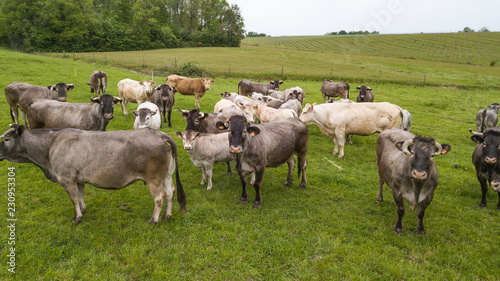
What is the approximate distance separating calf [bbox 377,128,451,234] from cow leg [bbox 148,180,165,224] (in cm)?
486

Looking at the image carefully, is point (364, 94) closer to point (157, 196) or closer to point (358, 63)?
point (157, 196)

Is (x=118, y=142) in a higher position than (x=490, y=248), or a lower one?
higher

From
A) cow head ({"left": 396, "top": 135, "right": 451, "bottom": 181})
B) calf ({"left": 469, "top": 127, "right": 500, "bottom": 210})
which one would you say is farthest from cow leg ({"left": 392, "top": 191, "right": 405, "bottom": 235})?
calf ({"left": 469, "top": 127, "right": 500, "bottom": 210})

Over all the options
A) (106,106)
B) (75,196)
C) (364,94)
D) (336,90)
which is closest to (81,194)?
(75,196)

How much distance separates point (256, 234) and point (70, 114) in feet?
23.3

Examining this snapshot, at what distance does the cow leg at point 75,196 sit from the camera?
18.8 ft

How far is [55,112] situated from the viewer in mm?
8742

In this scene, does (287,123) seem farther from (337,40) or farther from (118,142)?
(337,40)

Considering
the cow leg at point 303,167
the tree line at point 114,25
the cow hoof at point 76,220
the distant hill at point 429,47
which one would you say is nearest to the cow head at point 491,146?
the cow leg at point 303,167

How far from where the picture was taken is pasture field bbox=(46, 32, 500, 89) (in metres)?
34.7

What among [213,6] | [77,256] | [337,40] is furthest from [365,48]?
[77,256]

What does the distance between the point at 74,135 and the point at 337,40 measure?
9217 centimetres

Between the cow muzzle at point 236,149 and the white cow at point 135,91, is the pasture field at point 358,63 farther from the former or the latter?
the cow muzzle at point 236,149

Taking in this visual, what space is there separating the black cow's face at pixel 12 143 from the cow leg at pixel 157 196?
2.89 metres
